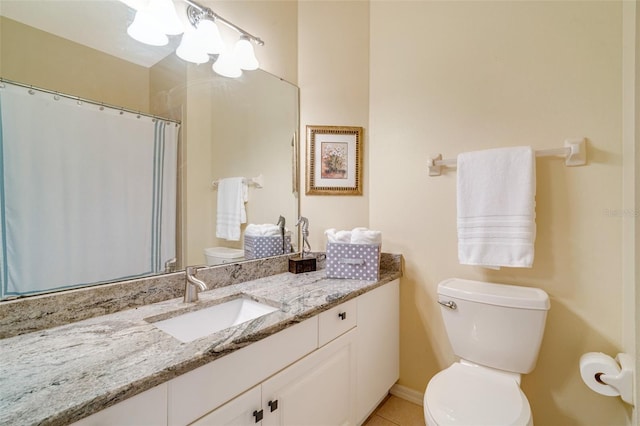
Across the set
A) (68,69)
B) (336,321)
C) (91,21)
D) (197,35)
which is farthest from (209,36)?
(336,321)

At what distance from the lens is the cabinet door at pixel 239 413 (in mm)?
735

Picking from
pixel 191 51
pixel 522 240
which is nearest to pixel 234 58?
pixel 191 51

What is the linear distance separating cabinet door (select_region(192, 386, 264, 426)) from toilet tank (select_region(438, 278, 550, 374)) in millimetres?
960

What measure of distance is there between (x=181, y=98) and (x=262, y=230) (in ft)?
2.56

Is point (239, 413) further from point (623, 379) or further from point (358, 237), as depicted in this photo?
point (623, 379)

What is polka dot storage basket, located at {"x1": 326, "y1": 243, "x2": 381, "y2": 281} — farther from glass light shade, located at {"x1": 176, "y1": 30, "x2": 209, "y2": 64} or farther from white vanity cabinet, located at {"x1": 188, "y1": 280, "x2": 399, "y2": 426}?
glass light shade, located at {"x1": 176, "y1": 30, "x2": 209, "y2": 64}

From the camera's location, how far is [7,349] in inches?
28.3

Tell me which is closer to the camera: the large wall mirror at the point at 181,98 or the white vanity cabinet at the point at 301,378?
the white vanity cabinet at the point at 301,378

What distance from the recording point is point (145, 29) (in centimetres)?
110

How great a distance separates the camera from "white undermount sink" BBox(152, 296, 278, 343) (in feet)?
3.30

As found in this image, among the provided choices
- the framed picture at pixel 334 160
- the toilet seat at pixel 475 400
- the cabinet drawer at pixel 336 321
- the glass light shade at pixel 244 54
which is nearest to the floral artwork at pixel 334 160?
the framed picture at pixel 334 160

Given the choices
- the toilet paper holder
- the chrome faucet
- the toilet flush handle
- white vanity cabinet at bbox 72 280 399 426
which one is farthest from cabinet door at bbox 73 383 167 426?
the toilet paper holder

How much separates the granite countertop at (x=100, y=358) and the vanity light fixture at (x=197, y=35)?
1.07 m

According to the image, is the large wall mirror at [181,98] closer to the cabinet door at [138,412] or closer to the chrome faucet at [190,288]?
the chrome faucet at [190,288]
